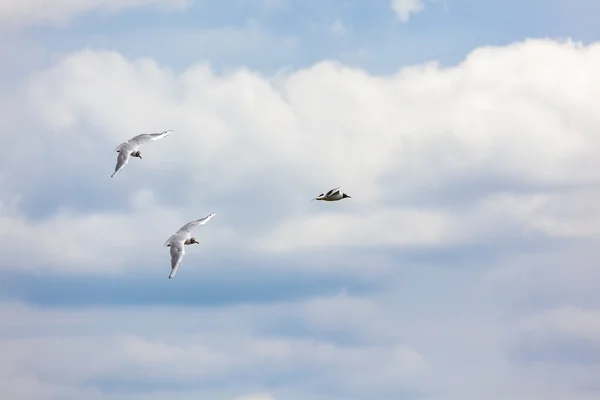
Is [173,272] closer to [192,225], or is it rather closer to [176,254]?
[176,254]

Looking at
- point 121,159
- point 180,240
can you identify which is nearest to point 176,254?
point 180,240

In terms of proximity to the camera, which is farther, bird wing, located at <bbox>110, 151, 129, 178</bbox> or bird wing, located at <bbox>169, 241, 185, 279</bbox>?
bird wing, located at <bbox>110, 151, 129, 178</bbox>

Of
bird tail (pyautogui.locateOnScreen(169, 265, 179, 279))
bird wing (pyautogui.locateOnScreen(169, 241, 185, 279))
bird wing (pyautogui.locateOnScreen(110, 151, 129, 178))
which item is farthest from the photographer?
bird wing (pyautogui.locateOnScreen(110, 151, 129, 178))

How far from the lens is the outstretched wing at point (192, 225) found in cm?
18682

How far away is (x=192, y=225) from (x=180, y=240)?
897cm

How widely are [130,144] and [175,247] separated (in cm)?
2090

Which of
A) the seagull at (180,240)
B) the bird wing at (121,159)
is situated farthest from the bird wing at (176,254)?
the bird wing at (121,159)

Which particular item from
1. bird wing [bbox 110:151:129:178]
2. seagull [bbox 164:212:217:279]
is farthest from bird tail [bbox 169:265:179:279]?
bird wing [bbox 110:151:129:178]

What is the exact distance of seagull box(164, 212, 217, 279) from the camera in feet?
577

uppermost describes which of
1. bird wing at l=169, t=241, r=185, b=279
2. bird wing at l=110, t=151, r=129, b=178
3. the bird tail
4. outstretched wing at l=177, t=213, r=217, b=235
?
bird wing at l=110, t=151, r=129, b=178

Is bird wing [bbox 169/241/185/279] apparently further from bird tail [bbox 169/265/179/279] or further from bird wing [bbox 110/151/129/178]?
bird wing [bbox 110/151/129/178]

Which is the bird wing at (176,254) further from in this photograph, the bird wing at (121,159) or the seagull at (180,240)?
the bird wing at (121,159)

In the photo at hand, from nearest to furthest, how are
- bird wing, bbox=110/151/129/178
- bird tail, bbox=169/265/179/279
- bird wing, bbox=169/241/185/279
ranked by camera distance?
bird tail, bbox=169/265/179/279 → bird wing, bbox=169/241/185/279 → bird wing, bbox=110/151/129/178

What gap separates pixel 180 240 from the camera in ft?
597
